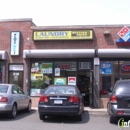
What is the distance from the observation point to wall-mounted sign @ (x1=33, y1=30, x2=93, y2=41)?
1504 centimetres

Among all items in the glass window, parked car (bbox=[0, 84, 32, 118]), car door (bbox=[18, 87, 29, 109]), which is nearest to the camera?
parked car (bbox=[0, 84, 32, 118])

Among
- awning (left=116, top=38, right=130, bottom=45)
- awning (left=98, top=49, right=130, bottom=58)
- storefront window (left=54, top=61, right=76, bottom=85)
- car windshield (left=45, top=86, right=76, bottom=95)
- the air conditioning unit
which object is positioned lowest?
car windshield (left=45, top=86, right=76, bottom=95)

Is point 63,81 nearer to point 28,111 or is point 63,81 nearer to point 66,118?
point 28,111

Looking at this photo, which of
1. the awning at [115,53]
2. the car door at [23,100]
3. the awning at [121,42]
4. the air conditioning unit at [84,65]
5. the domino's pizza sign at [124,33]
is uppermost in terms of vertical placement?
the domino's pizza sign at [124,33]

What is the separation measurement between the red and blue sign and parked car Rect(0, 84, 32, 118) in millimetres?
6759

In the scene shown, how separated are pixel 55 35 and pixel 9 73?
388 cm

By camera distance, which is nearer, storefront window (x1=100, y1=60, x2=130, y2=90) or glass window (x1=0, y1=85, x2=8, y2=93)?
glass window (x1=0, y1=85, x2=8, y2=93)

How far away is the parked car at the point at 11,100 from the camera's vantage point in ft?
32.3

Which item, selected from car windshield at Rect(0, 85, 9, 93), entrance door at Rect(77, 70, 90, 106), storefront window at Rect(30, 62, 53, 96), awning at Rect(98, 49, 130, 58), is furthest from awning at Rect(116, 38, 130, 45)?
car windshield at Rect(0, 85, 9, 93)

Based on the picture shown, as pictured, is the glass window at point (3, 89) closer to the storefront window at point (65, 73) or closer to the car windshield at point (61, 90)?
the car windshield at point (61, 90)

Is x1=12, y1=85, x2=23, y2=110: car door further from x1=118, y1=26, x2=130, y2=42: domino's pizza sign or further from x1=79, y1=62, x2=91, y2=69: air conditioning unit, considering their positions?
x1=118, y1=26, x2=130, y2=42: domino's pizza sign

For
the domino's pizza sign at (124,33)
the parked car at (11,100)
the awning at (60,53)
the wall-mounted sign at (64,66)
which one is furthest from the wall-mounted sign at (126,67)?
the parked car at (11,100)

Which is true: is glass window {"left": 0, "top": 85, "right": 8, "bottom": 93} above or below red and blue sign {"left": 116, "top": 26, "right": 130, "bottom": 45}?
below

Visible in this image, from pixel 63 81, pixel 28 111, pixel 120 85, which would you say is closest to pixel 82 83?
pixel 63 81
